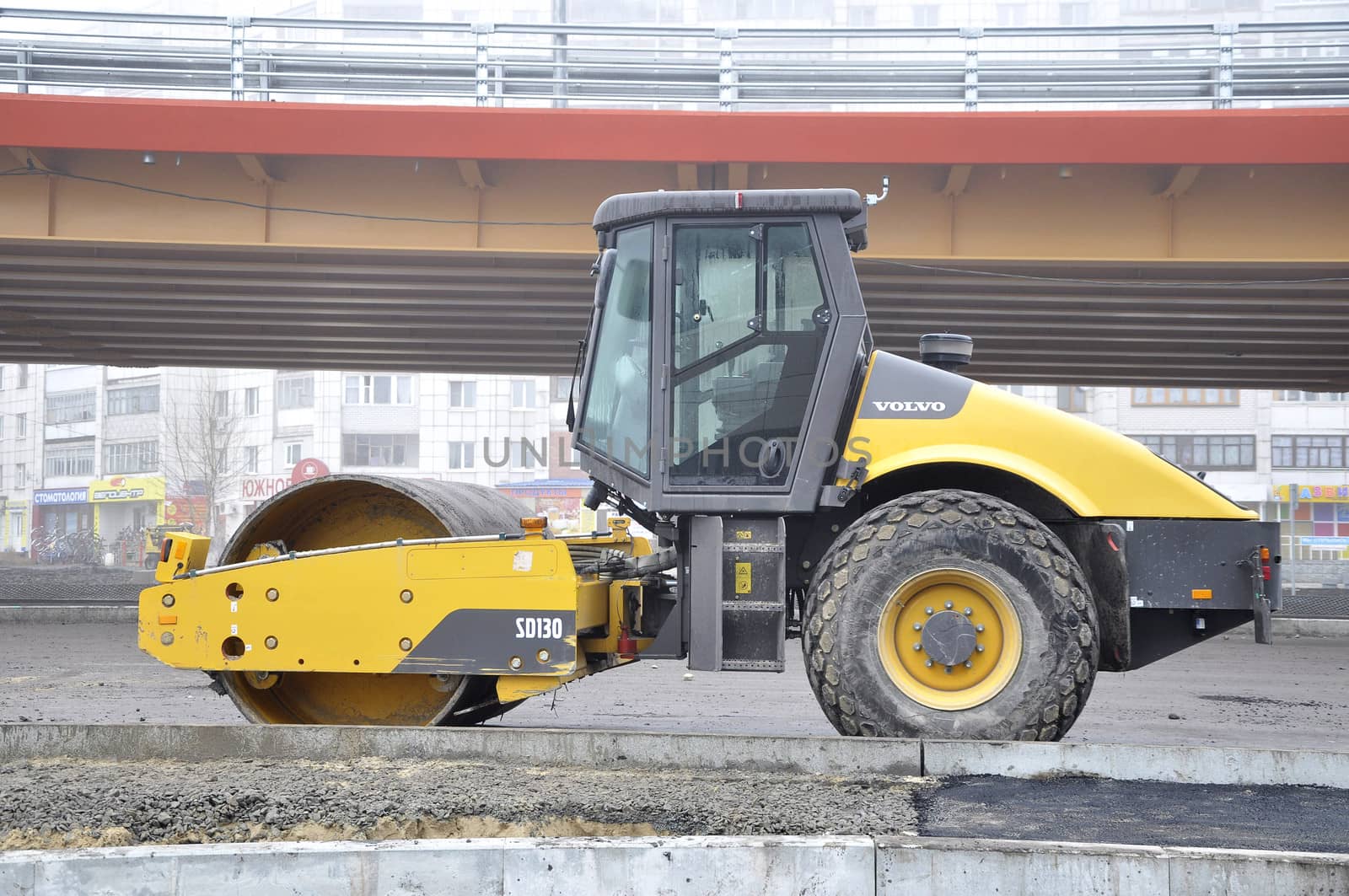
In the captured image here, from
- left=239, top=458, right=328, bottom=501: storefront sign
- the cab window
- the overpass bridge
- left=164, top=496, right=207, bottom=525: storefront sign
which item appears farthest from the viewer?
left=239, top=458, right=328, bottom=501: storefront sign

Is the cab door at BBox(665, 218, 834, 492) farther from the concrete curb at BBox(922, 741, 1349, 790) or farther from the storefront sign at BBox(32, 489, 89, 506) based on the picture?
the storefront sign at BBox(32, 489, 89, 506)

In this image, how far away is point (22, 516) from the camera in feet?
232

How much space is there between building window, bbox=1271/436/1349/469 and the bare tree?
46.5 meters

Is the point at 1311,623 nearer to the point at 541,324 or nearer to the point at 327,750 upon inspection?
the point at 541,324

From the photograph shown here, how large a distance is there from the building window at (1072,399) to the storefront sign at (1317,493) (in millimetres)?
8744

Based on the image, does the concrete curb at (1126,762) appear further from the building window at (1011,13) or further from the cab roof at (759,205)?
the building window at (1011,13)

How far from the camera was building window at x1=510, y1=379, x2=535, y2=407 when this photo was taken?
6381 centimetres

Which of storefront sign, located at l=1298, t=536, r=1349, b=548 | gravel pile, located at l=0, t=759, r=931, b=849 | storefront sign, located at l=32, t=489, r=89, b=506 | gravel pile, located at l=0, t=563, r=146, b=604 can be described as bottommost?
gravel pile, located at l=0, t=563, r=146, b=604

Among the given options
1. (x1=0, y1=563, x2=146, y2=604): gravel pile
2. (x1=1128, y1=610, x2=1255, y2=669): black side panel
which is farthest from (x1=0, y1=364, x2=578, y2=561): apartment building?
(x1=1128, y1=610, x2=1255, y2=669): black side panel

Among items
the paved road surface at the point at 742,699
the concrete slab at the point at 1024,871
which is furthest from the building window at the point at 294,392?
the concrete slab at the point at 1024,871

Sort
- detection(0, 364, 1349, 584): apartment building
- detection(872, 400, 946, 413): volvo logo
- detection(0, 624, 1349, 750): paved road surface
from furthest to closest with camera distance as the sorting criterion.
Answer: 1. detection(0, 364, 1349, 584): apartment building
2. detection(0, 624, 1349, 750): paved road surface
3. detection(872, 400, 946, 413): volvo logo

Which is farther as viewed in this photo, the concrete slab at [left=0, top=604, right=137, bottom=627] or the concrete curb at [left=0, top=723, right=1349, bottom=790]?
the concrete slab at [left=0, top=604, right=137, bottom=627]

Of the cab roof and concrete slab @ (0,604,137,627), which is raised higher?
the cab roof

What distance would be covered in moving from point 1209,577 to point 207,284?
16.7 meters
